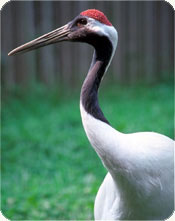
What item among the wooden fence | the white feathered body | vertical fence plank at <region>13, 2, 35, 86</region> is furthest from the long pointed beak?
vertical fence plank at <region>13, 2, 35, 86</region>

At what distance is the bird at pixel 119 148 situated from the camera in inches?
74.7

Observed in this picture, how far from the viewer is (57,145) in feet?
13.5

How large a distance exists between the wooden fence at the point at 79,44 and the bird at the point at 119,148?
2545mm

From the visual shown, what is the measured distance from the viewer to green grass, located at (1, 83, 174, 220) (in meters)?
3.13

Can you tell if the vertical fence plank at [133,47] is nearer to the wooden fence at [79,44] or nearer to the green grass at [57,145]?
the wooden fence at [79,44]

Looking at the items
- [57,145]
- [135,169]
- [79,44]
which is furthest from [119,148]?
[79,44]

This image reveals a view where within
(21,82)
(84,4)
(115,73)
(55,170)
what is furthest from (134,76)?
(55,170)

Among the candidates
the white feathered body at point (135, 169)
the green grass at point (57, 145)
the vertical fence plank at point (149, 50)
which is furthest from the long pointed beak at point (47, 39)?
the vertical fence plank at point (149, 50)

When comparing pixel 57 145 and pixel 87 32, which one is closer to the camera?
pixel 87 32

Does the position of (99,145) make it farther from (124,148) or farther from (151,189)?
(151,189)

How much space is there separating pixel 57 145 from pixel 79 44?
157 centimetres

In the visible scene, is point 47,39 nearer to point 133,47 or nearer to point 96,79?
point 96,79

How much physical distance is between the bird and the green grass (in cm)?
91

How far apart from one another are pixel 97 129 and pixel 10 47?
130 inches
